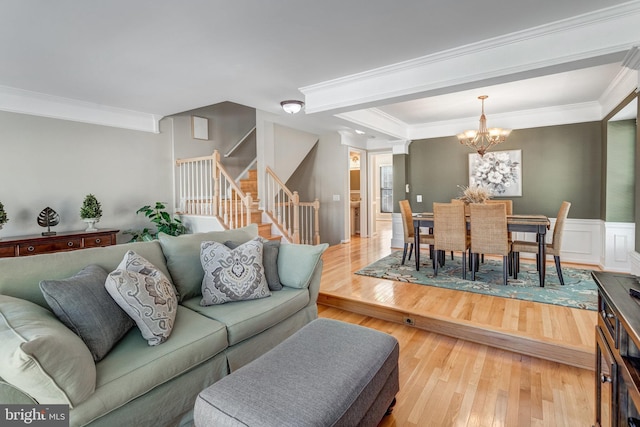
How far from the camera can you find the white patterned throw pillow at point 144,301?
158cm

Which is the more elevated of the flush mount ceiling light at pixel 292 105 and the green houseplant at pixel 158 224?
the flush mount ceiling light at pixel 292 105

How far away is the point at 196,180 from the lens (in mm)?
5000

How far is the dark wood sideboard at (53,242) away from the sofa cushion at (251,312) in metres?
2.53

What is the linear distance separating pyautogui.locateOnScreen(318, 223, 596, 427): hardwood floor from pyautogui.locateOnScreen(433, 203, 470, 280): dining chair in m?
0.71

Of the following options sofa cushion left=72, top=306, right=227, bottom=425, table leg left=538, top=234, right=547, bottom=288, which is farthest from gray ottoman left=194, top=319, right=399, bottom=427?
table leg left=538, top=234, right=547, bottom=288

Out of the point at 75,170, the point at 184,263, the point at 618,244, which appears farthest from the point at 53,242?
the point at 618,244

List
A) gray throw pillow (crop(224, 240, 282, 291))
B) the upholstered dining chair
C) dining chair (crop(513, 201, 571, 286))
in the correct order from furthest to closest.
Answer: the upholstered dining chair, dining chair (crop(513, 201, 571, 286)), gray throw pillow (crop(224, 240, 282, 291))

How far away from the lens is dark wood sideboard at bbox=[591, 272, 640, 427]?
0.97 meters

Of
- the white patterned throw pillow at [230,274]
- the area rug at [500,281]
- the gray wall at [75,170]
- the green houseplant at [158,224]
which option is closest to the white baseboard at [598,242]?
the area rug at [500,281]

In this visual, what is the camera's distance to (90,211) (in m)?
3.97

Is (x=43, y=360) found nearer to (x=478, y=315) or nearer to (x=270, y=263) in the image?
(x=270, y=263)

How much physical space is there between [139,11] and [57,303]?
189 centimetres

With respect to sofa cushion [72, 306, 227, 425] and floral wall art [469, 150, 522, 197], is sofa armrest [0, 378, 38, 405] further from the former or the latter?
floral wall art [469, 150, 522, 197]

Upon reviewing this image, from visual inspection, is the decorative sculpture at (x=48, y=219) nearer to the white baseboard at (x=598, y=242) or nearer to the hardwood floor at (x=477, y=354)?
the hardwood floor at (x=477, y=354)
